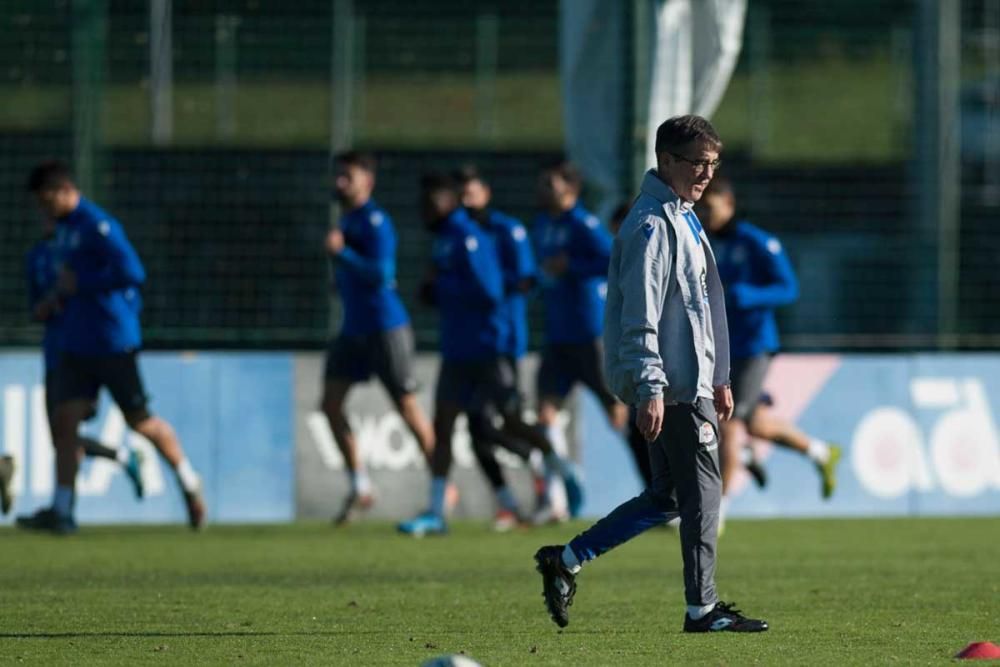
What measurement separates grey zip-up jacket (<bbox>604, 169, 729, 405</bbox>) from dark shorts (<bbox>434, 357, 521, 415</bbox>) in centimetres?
606

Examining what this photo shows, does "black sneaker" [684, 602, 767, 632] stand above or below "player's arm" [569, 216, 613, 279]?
below

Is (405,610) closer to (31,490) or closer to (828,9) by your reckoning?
(31,490)

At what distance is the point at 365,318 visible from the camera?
14469 millimetres

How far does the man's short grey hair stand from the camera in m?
7.97

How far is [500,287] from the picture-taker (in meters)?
14.3

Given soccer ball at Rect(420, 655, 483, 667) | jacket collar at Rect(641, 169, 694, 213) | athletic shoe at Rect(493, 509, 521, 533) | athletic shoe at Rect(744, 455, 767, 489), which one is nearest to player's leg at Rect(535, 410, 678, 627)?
jacket collar at Rect(641, 169, 694, 213)

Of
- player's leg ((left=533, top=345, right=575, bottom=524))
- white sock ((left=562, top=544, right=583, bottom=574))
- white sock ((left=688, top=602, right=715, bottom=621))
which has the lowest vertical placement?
player's leg ((left=533, top=345, right=575, bottom=524))

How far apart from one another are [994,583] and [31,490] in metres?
7.46

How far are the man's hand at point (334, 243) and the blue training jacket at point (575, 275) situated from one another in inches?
52.3

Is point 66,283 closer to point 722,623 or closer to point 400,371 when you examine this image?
point 400,371

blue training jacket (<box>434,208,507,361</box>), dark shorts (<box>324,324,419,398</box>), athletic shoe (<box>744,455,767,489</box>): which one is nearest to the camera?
blue training jacket (<box>434,208,507,361</box>)

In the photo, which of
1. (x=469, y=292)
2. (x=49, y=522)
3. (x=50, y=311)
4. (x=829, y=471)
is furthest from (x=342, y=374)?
(x=829, y=471)

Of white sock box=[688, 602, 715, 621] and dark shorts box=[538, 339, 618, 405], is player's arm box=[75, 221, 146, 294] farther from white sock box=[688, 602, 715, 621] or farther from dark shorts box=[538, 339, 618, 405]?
white sock box=[688, 602, 715, 621]

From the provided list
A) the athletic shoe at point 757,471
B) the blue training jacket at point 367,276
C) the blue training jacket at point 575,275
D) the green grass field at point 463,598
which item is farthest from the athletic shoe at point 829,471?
the blue training jacket at point 367,276
